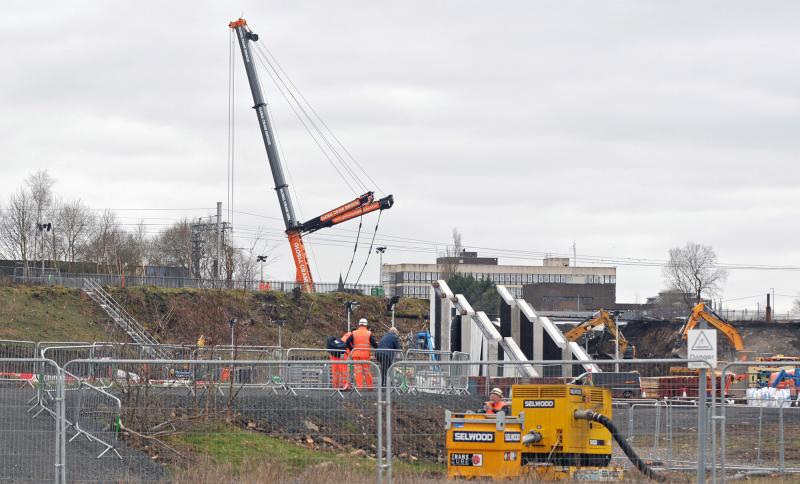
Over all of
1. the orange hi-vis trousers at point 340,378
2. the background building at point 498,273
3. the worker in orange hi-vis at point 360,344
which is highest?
the background building at point 498,273

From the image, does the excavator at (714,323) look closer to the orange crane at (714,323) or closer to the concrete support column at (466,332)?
the orange crane at (714,323)

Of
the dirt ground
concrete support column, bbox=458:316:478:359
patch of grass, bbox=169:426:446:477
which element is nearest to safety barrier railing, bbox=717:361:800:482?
patch of grass, bbox=169:426:446:477

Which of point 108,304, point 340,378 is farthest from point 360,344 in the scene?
point 108,304

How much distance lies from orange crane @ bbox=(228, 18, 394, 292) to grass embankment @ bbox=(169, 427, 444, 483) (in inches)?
2217

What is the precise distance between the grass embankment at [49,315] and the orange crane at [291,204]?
14.7m

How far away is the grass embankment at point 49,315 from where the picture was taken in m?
57.7

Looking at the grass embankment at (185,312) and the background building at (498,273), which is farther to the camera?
the background building at (498,273)

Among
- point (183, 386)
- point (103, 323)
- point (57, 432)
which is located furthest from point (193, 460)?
point (103, 323)

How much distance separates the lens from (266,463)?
44.1ft

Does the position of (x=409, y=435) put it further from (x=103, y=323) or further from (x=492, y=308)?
(x=492, y=308)

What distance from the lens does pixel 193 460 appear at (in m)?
14.4

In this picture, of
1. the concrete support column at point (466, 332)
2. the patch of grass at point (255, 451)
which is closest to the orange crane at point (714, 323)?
the concrete support column at point (466, 332)

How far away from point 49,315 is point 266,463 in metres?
50.9

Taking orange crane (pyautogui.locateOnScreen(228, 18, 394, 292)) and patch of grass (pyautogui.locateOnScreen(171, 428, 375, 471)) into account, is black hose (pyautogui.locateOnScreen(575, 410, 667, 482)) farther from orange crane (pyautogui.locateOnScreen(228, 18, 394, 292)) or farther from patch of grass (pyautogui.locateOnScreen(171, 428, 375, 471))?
orange crane (pyautogui.locateOnScreen(228, 18, 394, 292))
